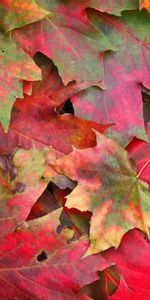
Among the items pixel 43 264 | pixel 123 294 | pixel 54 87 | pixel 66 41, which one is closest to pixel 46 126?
pixel 54 87

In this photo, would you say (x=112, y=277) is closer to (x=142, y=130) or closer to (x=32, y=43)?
(x=142, y=130)

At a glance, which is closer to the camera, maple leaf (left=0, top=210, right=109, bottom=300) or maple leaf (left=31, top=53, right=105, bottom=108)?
maple leaf (left=0, top=210, right=109, bottom=300)

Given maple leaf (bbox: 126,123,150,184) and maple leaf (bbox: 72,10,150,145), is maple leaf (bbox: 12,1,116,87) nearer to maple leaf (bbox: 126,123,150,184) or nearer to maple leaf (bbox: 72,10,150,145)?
maple leaf (bbox: 72,10,150,145)

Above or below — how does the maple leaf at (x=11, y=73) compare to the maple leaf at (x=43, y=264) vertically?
above

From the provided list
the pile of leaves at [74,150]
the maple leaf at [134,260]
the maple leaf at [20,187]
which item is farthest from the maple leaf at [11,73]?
the maple leaf at [134,260]

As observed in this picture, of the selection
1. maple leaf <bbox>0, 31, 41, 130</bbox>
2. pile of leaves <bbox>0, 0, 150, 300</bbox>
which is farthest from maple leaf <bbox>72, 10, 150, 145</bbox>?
maple leaf <bbox>0, 31, 41, 130</bbox>

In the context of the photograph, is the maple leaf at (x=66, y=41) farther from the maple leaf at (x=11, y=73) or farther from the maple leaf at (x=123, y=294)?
the maple leaf at (x=123, y=294)

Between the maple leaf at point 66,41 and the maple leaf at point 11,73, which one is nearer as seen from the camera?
the maple leaf at point 11,73

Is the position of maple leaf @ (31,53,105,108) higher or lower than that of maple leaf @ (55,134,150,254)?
higher
